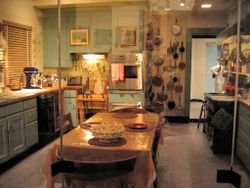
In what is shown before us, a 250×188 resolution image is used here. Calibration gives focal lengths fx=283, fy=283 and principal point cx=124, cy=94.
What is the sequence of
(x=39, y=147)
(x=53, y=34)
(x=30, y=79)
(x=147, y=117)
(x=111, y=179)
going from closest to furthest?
(x=111, y=179) < (x=147, y=117) < (x=39, y=147) < (x=30, y=79) < (x=53, y=34)

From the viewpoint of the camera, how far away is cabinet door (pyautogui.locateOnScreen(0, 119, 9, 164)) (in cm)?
326

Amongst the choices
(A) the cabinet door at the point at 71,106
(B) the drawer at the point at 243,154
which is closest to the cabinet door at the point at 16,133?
(A) the cabinet door at the point at 71,106

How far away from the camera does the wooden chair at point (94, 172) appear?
63.4 inches

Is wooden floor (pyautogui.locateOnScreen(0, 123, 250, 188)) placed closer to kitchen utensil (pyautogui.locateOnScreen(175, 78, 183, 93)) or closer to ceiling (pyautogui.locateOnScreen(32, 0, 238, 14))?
kitchen utensil (pyautogui.locateOnScreen(175, 78, 183, 93))

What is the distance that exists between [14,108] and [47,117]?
0.91m

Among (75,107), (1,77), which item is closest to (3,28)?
(1,77)

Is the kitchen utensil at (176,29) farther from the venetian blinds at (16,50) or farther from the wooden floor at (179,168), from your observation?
the venetian blinds at (16,50)

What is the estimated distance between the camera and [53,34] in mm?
5523

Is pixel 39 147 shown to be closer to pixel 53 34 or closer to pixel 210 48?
pixel 53 34

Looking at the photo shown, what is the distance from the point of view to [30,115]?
13.0 feet

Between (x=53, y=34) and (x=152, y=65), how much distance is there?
2.08 metres

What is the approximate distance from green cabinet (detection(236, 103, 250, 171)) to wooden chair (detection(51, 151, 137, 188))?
6.48ft

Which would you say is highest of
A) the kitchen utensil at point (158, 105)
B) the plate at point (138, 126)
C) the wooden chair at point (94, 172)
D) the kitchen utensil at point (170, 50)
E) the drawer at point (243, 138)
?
the kitchen utensil at point (170, 50)

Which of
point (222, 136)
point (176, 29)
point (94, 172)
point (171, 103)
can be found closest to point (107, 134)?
point (94, 172)
